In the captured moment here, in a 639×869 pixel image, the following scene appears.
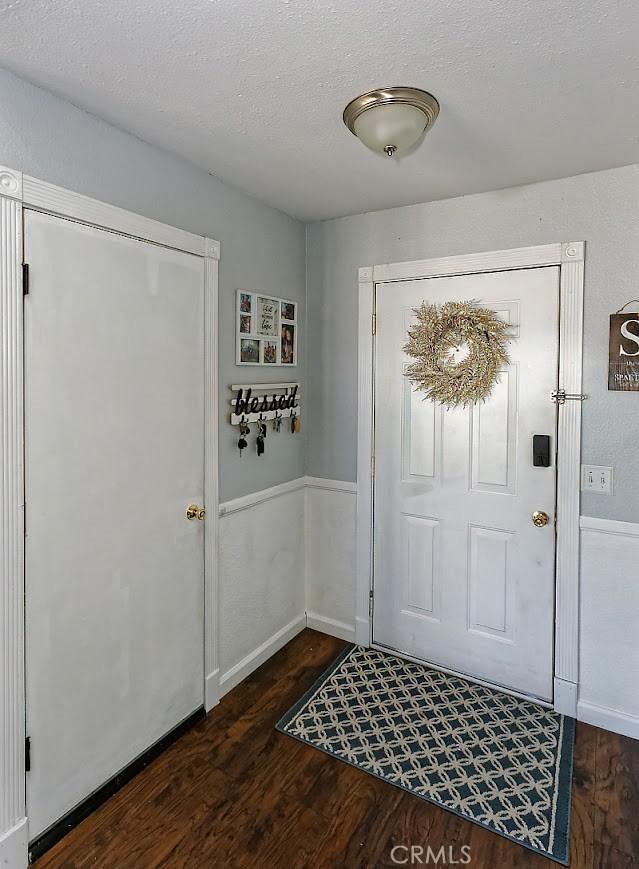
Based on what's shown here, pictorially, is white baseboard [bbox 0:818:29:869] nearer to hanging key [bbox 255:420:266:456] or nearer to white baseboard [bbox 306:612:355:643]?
Answer: hanging key [bbox 255:420:266:456]

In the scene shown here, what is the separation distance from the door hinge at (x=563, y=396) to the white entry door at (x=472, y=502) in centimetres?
4

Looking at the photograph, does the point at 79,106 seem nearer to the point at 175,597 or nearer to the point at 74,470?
the point at 74,470

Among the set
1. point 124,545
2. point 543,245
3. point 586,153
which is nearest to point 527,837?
point 124,545

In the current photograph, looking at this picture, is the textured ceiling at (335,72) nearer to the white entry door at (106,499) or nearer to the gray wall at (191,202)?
the gray wall at (191,202)

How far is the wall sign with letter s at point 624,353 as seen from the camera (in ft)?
7.06

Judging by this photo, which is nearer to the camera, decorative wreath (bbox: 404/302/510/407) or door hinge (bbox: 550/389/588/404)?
door hinge (bbox: 550/389/588/404)

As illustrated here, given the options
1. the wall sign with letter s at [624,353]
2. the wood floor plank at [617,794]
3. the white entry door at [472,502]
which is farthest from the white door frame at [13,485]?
the wall sign with letter s at [624,353]

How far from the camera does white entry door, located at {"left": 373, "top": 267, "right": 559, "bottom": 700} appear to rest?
2.39m

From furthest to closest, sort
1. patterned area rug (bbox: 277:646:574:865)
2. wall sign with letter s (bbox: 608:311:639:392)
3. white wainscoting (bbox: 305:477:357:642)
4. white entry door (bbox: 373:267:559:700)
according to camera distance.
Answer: white wainscoting (bbox: 305:477:357:642), white entry door (bbox: 373:267:559:700), wall sign with letter s (bbox: 608:311:639:392), patterned area rug (bbox: 277:646:574:865)

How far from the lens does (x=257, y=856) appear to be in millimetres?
1658

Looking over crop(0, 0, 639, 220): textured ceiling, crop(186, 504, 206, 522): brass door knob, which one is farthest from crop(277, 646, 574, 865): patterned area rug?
crop(0, 0, 639, 220): textured ceiling

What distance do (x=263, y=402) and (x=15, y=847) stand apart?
1827 millimetres

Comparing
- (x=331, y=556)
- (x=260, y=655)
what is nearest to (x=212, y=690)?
(x=260, y=655)

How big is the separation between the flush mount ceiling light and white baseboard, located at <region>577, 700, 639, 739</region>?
2.34 m
